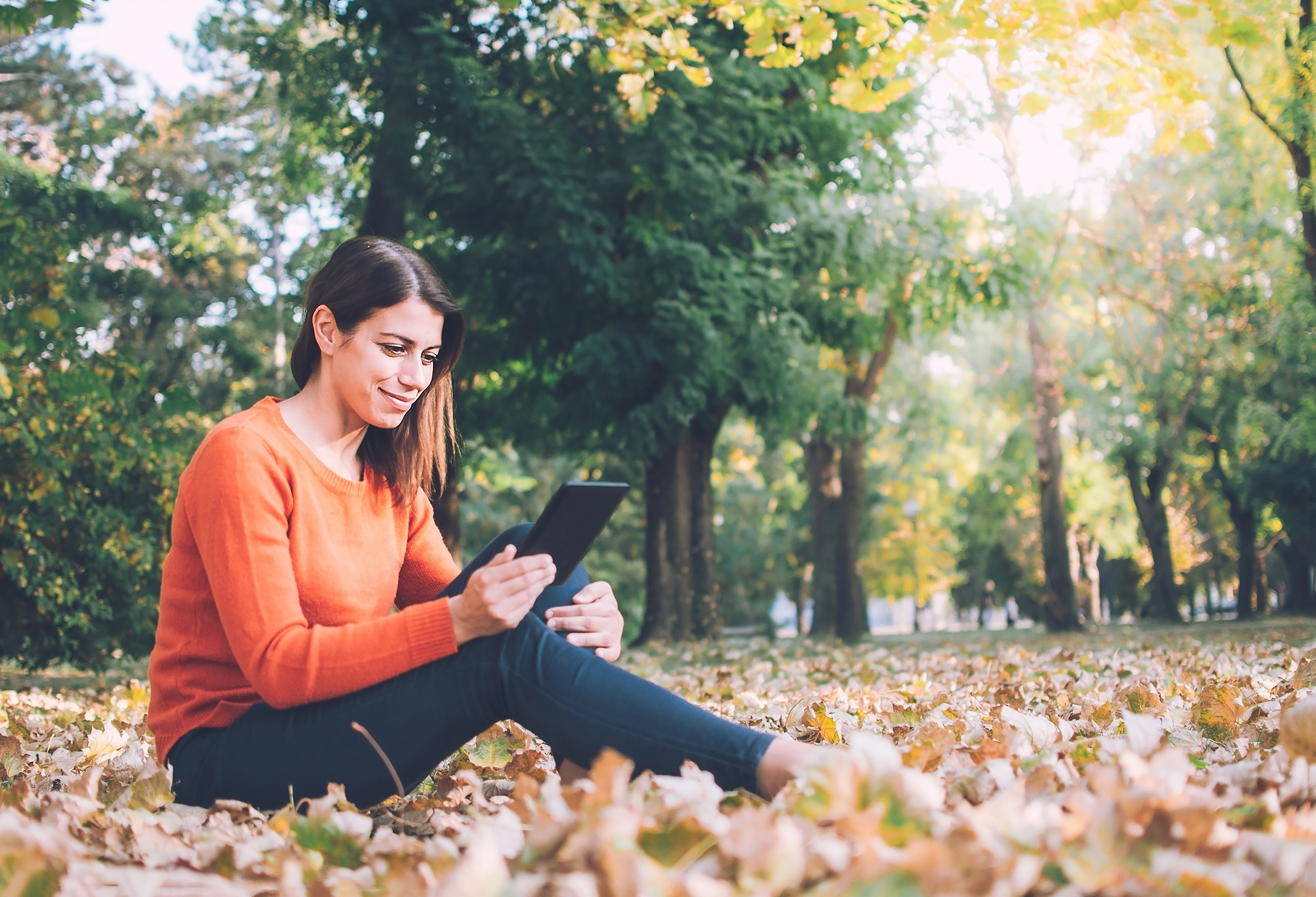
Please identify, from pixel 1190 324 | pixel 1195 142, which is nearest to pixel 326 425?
pixel 1195 142

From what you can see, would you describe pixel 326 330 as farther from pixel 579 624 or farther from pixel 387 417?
pixel 579 624

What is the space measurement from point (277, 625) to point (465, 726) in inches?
17.1

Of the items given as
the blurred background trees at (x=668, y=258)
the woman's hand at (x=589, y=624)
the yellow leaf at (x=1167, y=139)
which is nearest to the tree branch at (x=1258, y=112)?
the blurred background trees at (x=668, y=258)

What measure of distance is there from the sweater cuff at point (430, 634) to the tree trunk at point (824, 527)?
15.3 meters

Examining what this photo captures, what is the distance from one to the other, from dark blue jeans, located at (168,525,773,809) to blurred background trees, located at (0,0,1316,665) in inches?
139

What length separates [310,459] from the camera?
235 centimetres

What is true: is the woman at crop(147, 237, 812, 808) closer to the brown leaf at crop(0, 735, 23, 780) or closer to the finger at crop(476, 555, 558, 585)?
the finger at crop(476, 555, 558, 585)

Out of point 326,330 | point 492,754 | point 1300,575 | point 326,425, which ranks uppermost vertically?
point 326,330

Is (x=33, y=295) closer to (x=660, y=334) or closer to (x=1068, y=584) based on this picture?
(x=660, y=334)

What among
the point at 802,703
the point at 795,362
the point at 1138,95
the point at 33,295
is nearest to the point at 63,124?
the point at 33,295

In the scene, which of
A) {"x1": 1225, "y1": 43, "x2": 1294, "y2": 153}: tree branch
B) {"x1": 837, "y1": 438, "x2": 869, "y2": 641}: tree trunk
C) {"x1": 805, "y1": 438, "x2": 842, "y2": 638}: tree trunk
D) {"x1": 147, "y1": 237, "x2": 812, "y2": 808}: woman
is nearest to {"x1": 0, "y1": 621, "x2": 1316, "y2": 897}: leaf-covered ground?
{"x1": 147, "y1": 237, "x2": 812, "y2": 808}: woman

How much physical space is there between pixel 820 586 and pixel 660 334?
392 inches

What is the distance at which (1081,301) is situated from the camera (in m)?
18.7

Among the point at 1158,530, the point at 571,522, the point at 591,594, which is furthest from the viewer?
the point at 1158,530
